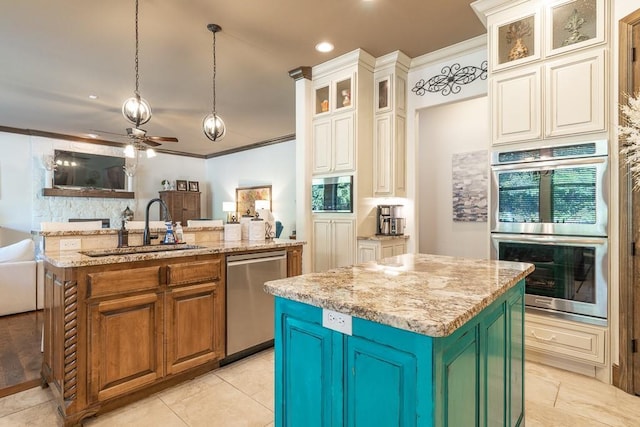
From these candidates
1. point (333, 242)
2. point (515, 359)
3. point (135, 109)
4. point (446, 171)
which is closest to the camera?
point (515, 359)

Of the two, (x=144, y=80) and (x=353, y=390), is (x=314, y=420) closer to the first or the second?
(x=353, y=390)

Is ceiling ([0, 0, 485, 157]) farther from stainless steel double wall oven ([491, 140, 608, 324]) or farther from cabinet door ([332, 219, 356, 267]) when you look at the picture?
cabinet door ([332, 219, 356, 267])

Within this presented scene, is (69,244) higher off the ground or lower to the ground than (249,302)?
higher

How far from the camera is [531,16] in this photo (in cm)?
282

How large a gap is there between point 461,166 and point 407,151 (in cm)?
Answer: 114

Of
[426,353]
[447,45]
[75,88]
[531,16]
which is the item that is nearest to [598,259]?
[531,16]

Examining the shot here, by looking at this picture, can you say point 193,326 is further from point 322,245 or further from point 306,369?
point 322,245

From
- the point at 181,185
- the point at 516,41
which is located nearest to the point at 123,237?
the point at 516,41

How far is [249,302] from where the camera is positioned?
9.60ft

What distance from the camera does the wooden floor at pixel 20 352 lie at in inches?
99.2

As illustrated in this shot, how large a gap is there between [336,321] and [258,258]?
6.05 ft

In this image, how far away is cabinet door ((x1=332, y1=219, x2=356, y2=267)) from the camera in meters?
3.99

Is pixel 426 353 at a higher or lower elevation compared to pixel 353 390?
higher

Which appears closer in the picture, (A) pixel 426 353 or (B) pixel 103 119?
(A) pixel 426 353
